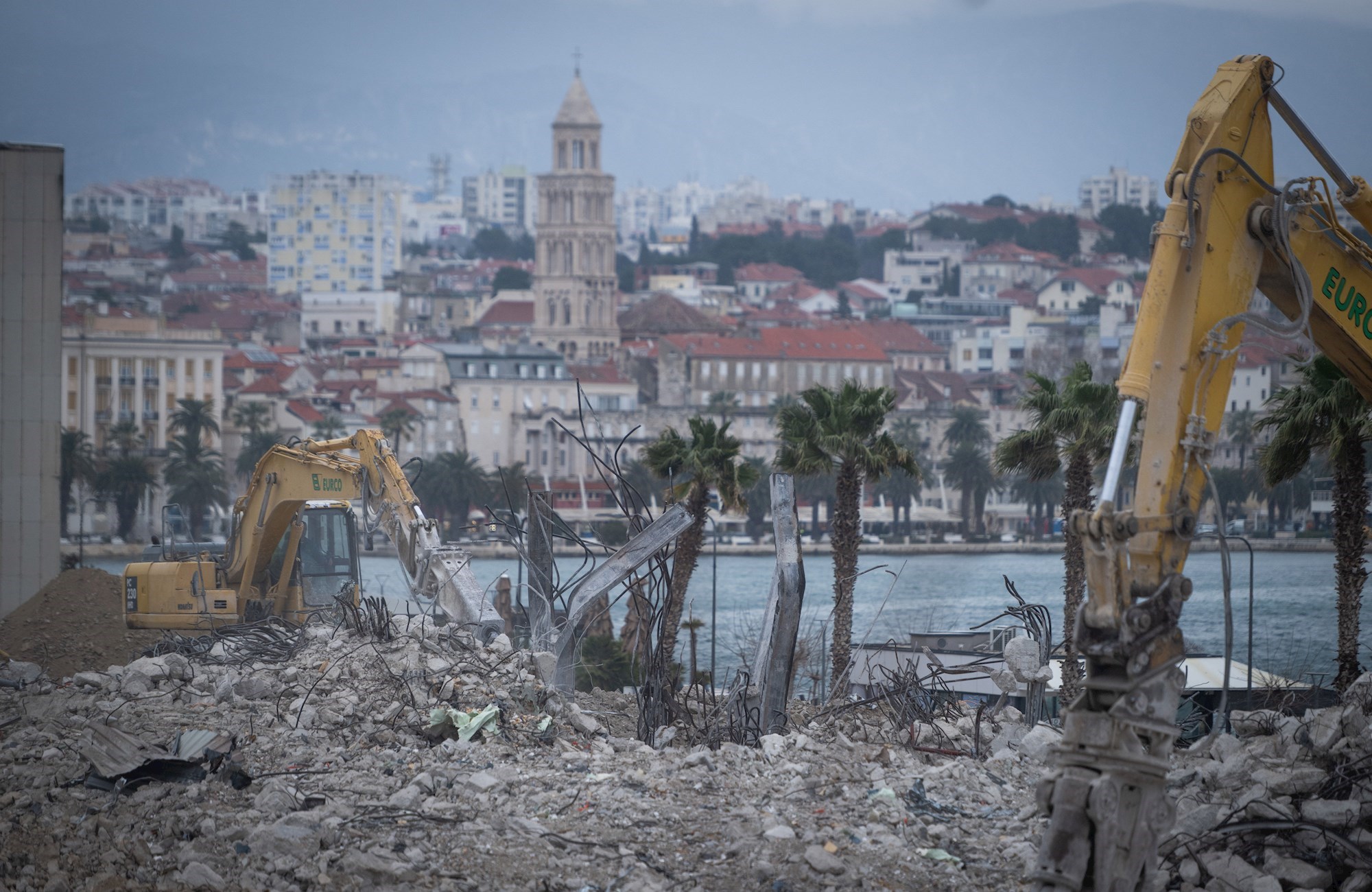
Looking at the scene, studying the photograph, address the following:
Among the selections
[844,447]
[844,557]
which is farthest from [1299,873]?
[844,447]

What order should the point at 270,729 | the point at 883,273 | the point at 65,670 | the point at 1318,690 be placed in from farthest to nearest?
the point at 883,273 → the point at 65,670 → the point at 1318,690 → the point at 270,729

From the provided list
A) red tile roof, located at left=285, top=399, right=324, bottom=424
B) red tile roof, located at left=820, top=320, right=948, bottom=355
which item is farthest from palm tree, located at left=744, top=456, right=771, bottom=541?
red tile roof, located at left=820, top=320, right=948, bottom=355

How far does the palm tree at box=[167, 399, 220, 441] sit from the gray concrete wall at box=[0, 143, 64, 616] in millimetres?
60993

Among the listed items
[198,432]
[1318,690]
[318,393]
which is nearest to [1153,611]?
[1318,690]

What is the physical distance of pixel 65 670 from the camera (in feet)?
63.2

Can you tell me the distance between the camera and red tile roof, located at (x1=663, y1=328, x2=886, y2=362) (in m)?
111

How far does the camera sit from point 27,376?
24.1 metres

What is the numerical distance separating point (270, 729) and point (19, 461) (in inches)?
522

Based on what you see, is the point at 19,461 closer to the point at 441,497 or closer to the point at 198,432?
the point at 441,497

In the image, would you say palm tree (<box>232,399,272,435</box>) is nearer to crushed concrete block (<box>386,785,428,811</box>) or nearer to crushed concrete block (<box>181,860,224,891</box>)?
crushed concrete block (<box>386,785,428,811</box>)

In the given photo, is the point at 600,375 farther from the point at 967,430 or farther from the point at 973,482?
the point at 973,482

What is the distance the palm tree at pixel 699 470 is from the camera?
77.7 feet

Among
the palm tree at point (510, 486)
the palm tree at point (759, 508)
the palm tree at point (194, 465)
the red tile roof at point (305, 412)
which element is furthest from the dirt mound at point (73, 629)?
the red tile roof at point (305, 412)

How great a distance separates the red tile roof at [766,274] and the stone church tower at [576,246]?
35791 mm
